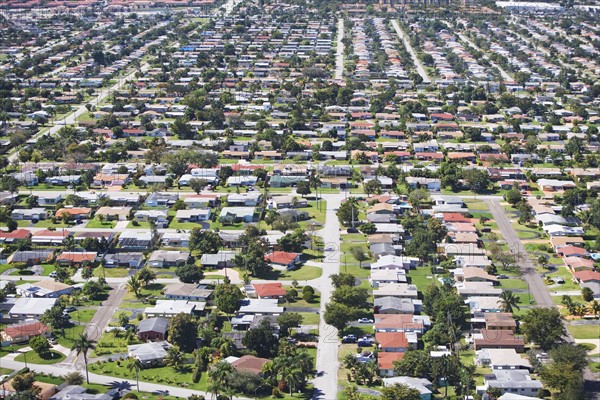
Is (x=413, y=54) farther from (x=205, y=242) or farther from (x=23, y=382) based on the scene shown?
(x=23, y=382)

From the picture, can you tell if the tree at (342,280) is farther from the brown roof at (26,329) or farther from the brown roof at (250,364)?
the brown roof at (26,329)

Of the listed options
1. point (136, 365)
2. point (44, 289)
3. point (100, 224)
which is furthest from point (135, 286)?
point (100, 224)

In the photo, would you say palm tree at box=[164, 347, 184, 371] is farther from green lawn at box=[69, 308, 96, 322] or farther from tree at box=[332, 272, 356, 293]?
tree at box=[332, 272, 356, 293]

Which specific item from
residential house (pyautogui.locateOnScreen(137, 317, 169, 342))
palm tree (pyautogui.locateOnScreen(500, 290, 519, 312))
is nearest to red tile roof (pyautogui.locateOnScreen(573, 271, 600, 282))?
palm tree (pyautogui.locateOnScreen(500, 290, 519, 312))

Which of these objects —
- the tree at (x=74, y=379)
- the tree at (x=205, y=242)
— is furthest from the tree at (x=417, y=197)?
the tree at (x=74, y=379)

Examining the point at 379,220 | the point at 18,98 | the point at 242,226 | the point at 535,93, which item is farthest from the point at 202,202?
the point at 535,93
